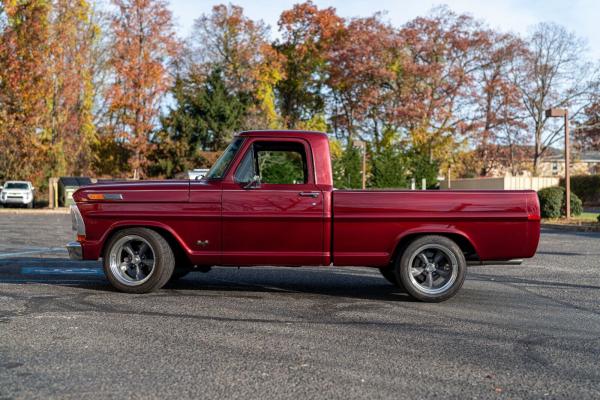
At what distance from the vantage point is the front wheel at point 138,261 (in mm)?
7105

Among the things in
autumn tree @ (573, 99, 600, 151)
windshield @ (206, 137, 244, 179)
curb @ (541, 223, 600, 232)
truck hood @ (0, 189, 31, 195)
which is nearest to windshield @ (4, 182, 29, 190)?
truck hood @ (0, 189, 31, 195)

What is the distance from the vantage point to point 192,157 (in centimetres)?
4675

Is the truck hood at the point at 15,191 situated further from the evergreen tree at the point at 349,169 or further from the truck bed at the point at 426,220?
the truck bed at the point at 426,220

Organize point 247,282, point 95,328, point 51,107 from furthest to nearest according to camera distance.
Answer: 1. point 51,107
2. point 247,282
3. point 95,328

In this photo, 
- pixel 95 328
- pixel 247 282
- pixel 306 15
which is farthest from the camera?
pixel 306 15

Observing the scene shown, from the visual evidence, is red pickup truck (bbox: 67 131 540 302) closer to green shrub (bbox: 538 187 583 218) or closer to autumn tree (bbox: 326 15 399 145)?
green shrub (bbox: 538 187 583 218)

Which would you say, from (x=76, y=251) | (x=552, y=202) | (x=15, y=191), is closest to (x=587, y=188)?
(x=552, y=202)

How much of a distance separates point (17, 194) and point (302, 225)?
35302 mm

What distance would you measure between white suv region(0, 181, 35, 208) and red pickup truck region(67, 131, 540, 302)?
1326 inches

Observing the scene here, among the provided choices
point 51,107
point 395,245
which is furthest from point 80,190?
point 51,107

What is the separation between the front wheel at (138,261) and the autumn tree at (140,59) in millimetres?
33972

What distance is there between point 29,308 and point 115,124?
42144 millimetres

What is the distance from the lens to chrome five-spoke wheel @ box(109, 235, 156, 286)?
7188 mm

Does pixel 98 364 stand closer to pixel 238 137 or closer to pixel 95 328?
pixel 95 328
